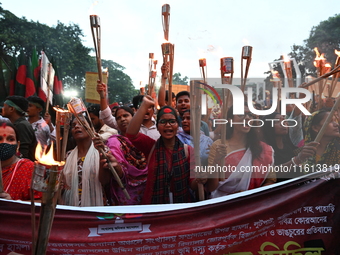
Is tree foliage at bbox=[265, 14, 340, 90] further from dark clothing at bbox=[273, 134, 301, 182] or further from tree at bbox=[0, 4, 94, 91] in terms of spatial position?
dark clothing at bbox=[273, 134, 301, 182]

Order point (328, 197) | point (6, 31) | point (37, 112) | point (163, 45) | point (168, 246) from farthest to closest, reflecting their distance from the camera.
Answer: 1. point (6, 31)
2. point (37, 112)
3. point (163, 45)
4. point (328, 197)
5. point (168, 246)

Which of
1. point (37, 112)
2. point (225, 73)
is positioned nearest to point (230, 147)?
point (225, 73)

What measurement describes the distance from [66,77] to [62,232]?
99.8 ft

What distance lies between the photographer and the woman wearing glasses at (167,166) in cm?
262

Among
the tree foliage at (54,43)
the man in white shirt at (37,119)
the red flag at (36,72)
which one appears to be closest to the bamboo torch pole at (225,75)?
the man in white shirt at (37,119)

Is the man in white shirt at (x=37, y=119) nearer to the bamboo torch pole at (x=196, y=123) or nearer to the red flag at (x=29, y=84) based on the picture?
the red flag at (x=29, y=84)

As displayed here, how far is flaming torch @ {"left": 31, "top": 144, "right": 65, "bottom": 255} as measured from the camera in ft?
3.87

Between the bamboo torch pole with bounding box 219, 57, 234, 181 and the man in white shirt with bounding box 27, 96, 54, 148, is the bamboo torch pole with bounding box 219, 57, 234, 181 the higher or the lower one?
the higher one

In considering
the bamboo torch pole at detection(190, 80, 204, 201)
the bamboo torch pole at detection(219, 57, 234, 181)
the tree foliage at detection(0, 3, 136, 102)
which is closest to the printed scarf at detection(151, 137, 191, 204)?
the bamboo torch pole at detection(190, 80, 204, 201)

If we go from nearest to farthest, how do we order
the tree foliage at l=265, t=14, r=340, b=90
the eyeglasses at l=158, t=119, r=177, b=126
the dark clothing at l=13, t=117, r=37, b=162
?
the eyeglasses at l=158, t=119, r=177, b=126 < the dark clothing at l=13, t=117, r=37, b=162 < the tree foliage at l=265, t=14, r=340, b=90

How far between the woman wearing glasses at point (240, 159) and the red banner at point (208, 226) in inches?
20.0

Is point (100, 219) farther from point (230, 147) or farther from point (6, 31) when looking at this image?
point (6, 31)

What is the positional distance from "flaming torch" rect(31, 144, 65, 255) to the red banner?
69 cm

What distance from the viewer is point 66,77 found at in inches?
1195
